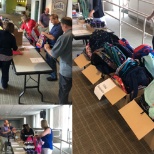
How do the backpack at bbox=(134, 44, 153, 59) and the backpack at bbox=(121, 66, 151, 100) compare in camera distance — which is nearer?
the backpack at bbox=(121, 66, 151, 100)

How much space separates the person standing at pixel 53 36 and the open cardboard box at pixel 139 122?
52 cm

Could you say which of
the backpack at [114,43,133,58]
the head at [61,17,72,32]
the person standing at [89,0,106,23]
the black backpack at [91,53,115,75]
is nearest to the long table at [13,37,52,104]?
the head at [61,17,72,32]

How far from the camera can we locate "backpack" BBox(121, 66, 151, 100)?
81.9 inches

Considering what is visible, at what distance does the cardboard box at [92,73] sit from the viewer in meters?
2.33

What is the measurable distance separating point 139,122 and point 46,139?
0.56 m

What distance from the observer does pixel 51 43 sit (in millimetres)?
1616

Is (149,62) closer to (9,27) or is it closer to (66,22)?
(66,22)

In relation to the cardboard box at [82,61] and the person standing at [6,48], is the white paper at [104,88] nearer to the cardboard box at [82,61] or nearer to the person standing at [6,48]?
the cardboard box at [82,61]

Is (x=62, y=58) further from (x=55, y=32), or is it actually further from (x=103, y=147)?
(x=103, y=147)

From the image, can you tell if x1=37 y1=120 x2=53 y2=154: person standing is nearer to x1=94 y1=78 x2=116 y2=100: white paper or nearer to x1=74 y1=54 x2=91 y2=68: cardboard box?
x1=94 y1=78 x2=116 y2=100: white paper

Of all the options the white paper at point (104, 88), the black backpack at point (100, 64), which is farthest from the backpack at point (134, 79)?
the black backpack at point (100, 64)

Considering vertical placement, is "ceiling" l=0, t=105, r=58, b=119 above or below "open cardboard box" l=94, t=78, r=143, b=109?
above

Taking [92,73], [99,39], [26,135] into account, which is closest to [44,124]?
[26,135]

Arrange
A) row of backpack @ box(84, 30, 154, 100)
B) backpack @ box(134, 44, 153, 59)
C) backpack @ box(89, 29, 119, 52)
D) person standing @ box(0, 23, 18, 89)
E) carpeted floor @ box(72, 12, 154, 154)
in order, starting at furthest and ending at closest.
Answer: backpack @ box(89, 29, 119, 52) → backpack @ box(134, 44, 153, 59) → row of backpack @ box(84, 30, 154, 100) → carpeted floor @ box(72, 12, 154, 154) → person standing @ box(0, 23, 18, 89)
